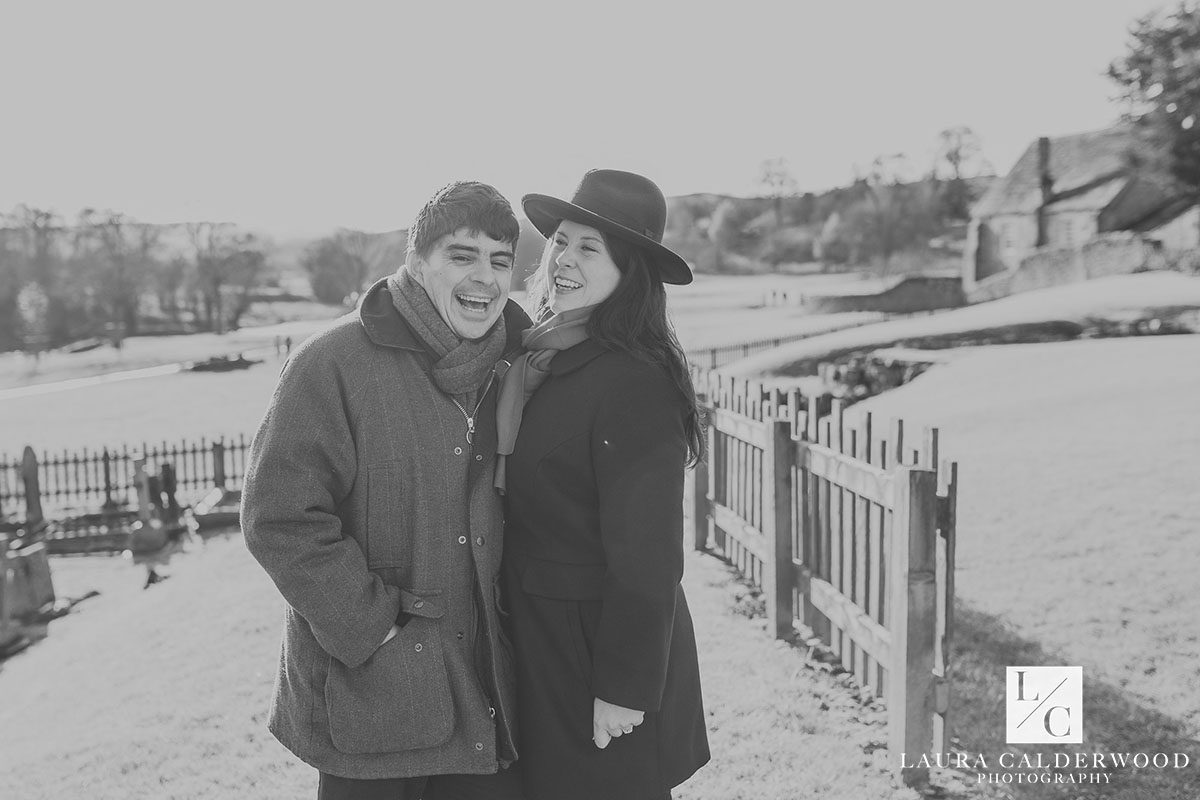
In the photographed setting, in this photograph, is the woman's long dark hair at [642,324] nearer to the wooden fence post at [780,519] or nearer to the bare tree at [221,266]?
the wooden fence post at [780,519]

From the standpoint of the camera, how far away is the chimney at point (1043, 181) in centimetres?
5047

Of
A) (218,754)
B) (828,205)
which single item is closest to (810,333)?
(218,754)

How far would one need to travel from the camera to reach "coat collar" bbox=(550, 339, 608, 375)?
8.48 ft

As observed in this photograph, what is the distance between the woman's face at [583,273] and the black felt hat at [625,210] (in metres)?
0.05

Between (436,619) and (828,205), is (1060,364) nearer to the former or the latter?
(436,619)

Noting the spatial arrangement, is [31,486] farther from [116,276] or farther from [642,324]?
[116,276]

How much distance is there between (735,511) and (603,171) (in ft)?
16.2

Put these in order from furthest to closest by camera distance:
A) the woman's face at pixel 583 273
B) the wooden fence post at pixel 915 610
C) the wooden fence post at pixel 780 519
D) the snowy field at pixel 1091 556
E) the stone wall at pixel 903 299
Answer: the stone wall at pixel 903 299, the wooden fence post at pixel 780 519, the snowy field at pixel 1091 556, the wooden fence post at pixel 915 610, the woman's face at pixel 583 273

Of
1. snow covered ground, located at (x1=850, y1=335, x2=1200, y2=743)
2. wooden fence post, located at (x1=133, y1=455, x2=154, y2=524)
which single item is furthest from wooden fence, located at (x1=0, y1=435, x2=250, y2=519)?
snow covered ground, located at (x1=850, y1=335, x2=1200, y2=743)

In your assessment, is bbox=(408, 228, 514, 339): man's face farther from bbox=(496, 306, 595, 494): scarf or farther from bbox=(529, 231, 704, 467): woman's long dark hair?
Answer: bbox=(529, 231, 704, 467): woman's long dark hair

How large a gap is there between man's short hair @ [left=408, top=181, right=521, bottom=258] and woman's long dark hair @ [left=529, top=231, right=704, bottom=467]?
12.4 inches

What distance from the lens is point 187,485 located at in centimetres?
1712

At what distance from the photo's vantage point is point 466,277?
252 centimetres

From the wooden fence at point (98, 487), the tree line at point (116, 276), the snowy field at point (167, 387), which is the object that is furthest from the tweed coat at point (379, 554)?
the tree line at point (116, 276)
